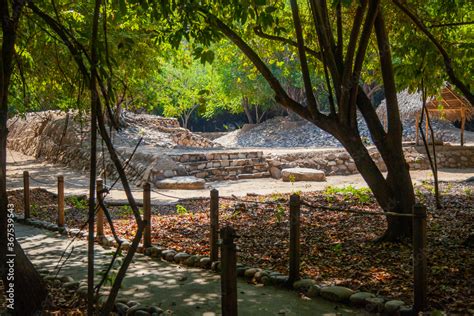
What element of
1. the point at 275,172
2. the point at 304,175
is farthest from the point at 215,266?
the point at 275,172

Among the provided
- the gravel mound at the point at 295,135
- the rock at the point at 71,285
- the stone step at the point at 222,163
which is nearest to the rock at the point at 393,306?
the rock at the point at 71,285

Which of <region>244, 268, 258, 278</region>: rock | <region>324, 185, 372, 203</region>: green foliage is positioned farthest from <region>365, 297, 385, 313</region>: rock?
<region>324, 185, 372, 203</region>: green foliage

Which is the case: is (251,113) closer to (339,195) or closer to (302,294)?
(339,195)

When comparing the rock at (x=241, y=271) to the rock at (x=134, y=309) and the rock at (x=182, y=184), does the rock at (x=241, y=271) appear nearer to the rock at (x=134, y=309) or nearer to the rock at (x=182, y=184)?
the rock at (x=134, y=309)

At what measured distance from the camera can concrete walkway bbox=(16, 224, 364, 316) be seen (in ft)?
14.9

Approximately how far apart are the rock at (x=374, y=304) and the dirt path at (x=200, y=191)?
8.80m

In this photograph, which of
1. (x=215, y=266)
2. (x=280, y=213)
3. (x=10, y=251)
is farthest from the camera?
(x=280, y=213)

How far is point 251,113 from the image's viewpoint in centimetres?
4009

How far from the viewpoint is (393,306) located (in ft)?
14.0

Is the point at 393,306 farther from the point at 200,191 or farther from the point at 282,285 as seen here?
the point at 200,191

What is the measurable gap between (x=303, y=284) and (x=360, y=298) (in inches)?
28.0

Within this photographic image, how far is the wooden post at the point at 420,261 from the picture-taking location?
414 cm

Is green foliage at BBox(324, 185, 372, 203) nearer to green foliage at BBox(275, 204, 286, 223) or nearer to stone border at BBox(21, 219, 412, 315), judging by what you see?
green foliage at BBox(275, 204, 286, 223)

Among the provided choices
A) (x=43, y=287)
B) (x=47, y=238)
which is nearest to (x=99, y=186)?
(x=47, y=238)
